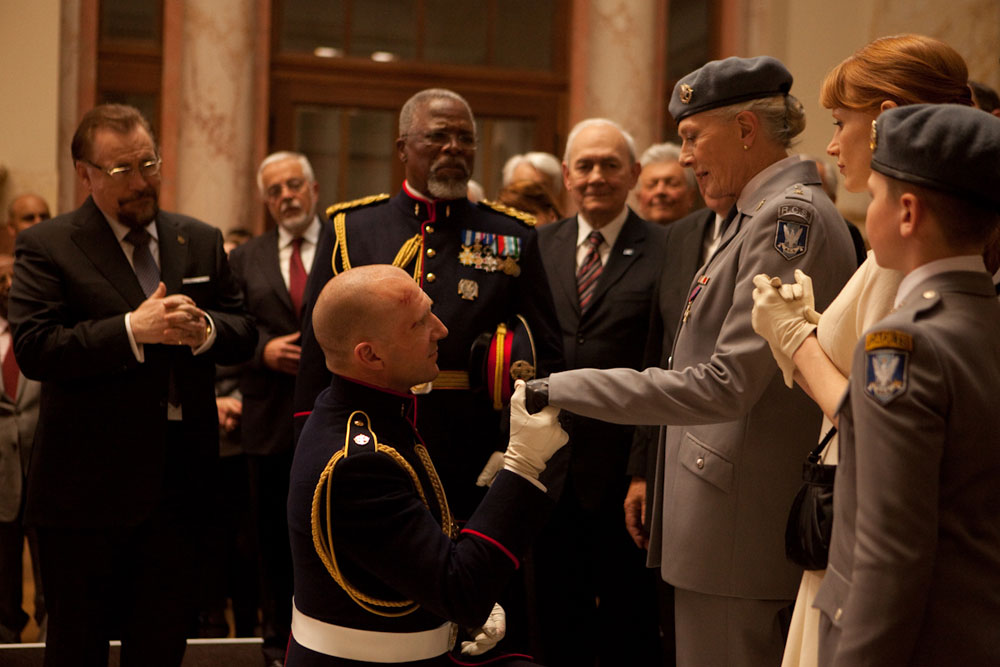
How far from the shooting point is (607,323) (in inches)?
124

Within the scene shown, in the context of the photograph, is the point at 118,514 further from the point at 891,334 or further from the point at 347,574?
the point at 891,334

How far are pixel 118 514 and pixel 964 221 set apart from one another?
82.4 inches

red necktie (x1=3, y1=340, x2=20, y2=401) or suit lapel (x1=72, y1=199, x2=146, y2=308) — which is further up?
suit lapel (x1=72, y1=199, x2=146, y2=308)

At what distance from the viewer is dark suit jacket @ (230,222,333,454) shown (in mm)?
3607

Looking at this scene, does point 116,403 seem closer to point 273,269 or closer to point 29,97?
point 273,269

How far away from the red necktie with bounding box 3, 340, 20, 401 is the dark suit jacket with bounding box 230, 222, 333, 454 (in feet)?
2.70

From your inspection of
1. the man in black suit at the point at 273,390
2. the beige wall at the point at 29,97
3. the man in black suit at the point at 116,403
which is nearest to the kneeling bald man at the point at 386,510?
the man in black suit at the point at 116,403

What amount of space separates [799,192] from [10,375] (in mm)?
2994

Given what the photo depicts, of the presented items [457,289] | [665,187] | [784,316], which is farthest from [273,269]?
[784,316]

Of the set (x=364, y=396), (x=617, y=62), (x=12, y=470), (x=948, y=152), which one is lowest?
(x=12, y=470)

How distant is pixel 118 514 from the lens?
264 cm

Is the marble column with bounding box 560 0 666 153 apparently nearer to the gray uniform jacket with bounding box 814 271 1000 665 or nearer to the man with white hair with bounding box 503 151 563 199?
the man with white hair with bounding box 503 151 563 199

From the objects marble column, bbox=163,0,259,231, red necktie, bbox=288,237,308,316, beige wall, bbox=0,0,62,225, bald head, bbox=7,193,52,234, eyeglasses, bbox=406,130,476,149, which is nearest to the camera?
eyeglasses, bbox=406,130,476,149

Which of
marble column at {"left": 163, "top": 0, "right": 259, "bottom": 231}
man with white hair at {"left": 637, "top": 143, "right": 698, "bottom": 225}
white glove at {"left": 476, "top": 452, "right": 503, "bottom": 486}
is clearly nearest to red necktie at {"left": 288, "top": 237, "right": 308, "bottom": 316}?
man with white hair at {"left": 637, "top": 143, "right": 698, "bottom": 225}
